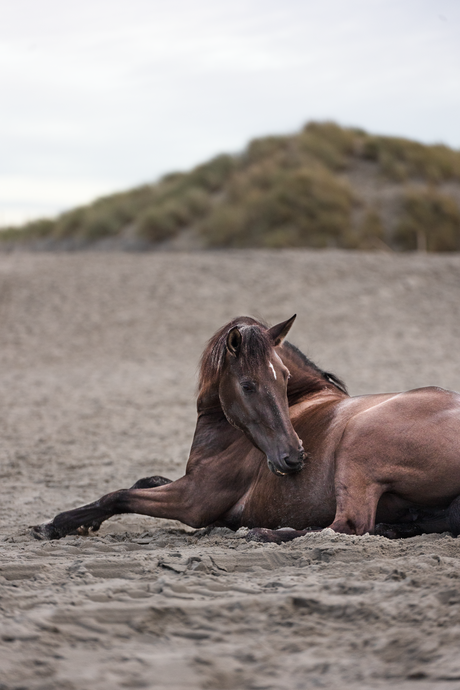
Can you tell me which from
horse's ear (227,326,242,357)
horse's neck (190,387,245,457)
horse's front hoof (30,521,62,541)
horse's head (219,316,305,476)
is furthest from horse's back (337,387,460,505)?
horse's front hoof (30,521,62,541)

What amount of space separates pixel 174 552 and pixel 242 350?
1.18 m

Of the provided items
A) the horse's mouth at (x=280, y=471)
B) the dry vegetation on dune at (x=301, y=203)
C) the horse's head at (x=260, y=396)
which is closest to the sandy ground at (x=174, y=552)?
the horse's mouth at (x=280, y=471)

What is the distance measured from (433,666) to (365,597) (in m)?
0.52

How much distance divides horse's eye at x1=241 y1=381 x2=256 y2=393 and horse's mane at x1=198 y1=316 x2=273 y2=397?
3.7 inches

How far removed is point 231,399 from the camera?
4.36 m

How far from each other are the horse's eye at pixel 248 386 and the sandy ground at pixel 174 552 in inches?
31.4

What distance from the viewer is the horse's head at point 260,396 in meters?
4.04

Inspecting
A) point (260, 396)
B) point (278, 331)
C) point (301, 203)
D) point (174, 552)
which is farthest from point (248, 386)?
point (301, 203)

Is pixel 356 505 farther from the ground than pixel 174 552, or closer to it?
farther from the ground

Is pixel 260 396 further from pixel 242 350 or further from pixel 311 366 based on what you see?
pixel 311 366

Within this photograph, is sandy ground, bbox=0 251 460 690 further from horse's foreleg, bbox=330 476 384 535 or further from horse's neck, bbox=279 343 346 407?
horse's neck, bbox=279 343 346 407

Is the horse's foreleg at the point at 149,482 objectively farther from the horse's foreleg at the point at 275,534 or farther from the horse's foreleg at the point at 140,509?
the horse's foreleg at the point at 275,534

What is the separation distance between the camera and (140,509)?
460 cm

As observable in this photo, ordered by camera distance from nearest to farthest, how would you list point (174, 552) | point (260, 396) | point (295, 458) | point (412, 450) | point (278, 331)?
point (174, 552)
point (412, 450)
point (295, 458)
point (260, 396)
point (278, 331)
